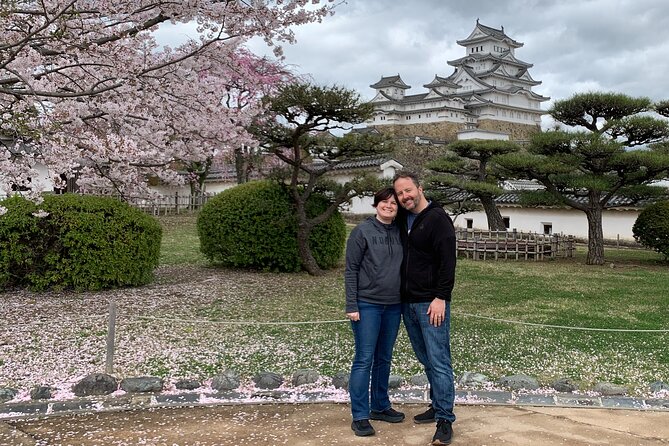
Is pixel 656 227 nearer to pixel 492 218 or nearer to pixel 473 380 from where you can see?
pixel 492 218

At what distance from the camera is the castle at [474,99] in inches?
1908

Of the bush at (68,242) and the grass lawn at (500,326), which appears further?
the bush at (68,242)

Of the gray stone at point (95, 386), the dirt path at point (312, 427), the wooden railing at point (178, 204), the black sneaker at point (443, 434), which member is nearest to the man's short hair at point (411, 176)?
the black sneaker at point (443, 434)

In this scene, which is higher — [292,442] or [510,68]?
[510,68]

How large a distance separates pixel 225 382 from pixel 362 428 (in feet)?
4.45

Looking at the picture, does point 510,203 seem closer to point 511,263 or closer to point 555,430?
point 511,263

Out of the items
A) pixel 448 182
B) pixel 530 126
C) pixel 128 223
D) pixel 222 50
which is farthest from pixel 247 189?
pixel 530 126

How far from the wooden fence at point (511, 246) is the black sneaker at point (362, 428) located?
12692 mm

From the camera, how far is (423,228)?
3.49 m

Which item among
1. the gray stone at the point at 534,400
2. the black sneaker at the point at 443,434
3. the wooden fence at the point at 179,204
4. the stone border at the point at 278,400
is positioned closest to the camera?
the black sneaker at the point at 443,434

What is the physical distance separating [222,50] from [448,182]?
1040 cm

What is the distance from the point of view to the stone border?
12.8 ft

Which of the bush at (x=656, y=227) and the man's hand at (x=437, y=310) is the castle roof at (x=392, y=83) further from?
the man's hand at (x=437, y=310)

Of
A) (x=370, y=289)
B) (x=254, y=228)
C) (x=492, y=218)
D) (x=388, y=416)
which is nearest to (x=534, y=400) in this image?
(x=388, y=416)
